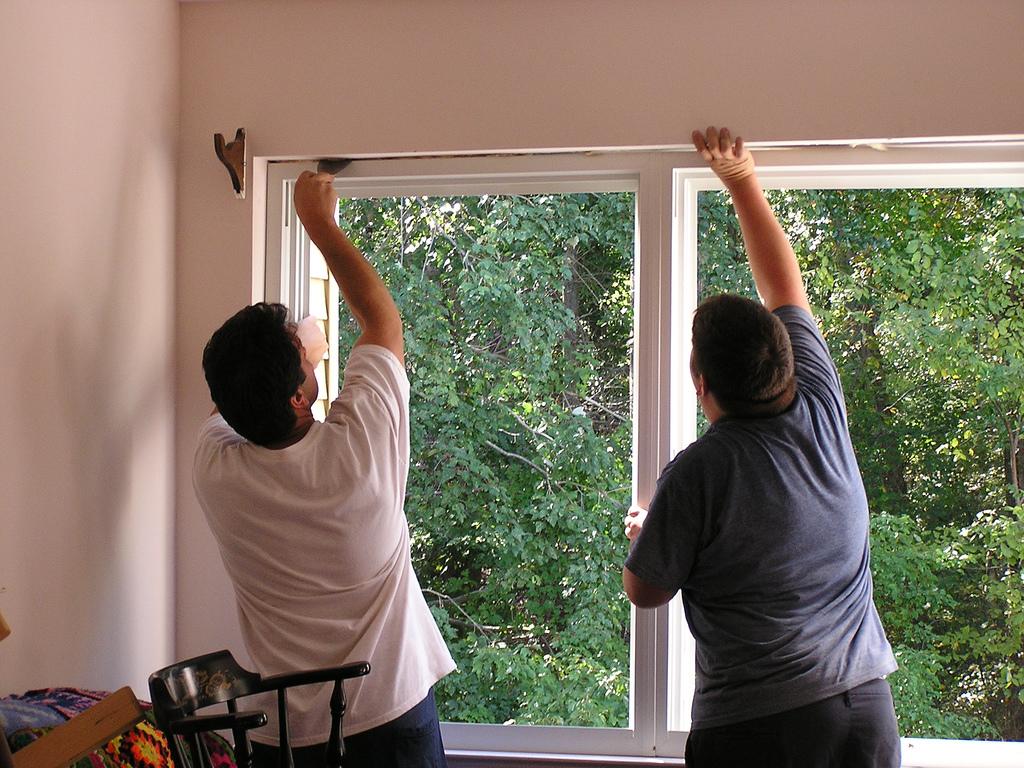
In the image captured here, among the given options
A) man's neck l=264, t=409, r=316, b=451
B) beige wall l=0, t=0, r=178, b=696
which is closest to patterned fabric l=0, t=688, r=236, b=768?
beige wall l=0, t=0, r=178, b=696

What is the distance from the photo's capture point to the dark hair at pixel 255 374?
158 cm

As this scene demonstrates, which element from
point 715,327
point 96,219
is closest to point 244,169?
point 96,219

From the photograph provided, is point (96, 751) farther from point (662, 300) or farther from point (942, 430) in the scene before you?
point (942, 430)

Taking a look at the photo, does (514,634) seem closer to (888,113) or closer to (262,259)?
(262,259)

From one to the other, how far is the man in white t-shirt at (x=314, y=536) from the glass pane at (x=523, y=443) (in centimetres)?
65

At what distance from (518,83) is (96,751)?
1.78m

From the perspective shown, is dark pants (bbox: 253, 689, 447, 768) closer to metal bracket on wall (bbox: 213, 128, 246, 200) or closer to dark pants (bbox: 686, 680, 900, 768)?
dark pants (bbox: 686, 680, 900, 768)

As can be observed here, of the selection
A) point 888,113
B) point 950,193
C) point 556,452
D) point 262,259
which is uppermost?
point 888,113

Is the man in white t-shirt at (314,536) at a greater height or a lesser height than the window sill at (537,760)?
greater

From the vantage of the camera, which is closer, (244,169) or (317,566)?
(317,566)

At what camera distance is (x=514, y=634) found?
230 centimetres

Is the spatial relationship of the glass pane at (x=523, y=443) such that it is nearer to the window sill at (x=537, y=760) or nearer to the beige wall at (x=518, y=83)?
the window sill at (x=537, y=760)

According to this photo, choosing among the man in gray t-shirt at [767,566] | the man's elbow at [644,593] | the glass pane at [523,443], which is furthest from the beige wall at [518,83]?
the man's elbow at [644,593]

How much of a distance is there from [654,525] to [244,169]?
1490 millimetres
